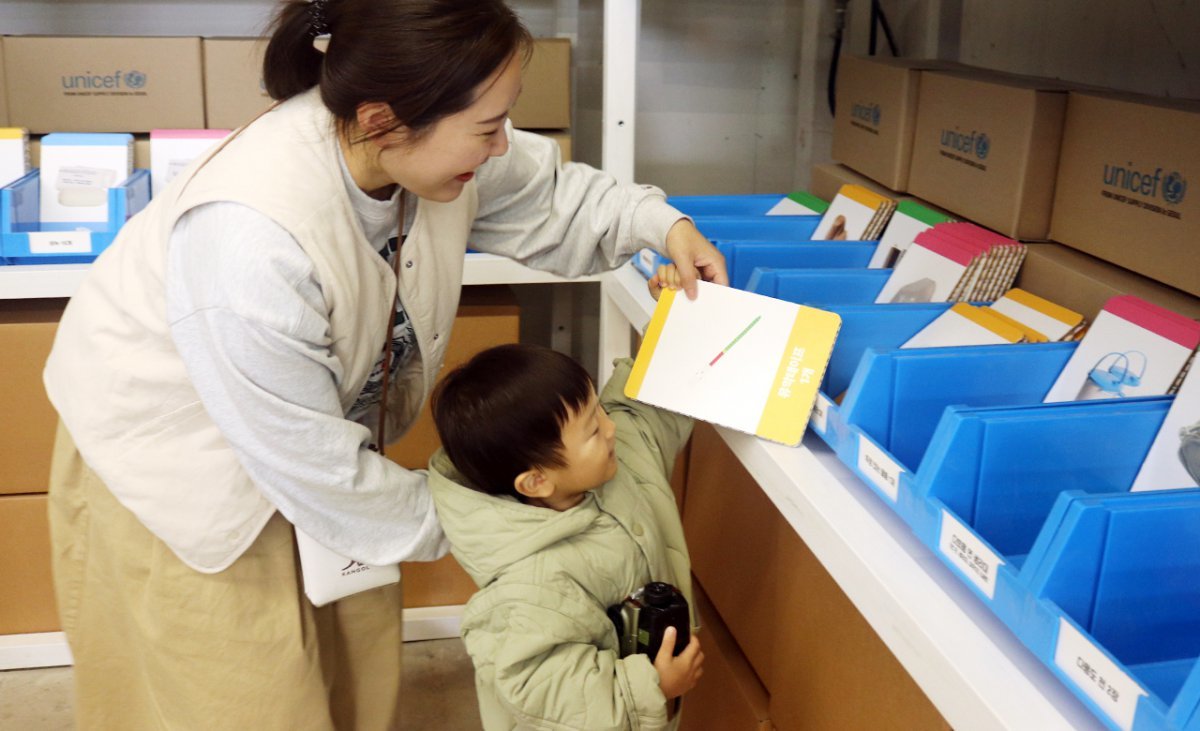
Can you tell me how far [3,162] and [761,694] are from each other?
57.0 inches

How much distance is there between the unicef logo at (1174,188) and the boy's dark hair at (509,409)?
583 millimetres

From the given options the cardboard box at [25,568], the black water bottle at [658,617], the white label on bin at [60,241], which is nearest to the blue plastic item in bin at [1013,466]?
A: the black water bottle at [658,617]

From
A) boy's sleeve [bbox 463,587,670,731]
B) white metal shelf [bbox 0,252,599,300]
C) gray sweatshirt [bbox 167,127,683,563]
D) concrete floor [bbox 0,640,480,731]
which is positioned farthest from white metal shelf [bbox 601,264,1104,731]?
concrete floor [bbox 0,640,480,731]

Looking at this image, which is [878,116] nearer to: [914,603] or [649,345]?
[649,345]

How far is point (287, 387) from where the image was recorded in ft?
3.27

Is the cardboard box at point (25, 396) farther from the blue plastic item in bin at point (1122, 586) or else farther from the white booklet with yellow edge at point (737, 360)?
the blue plastic item in bin at point (1122, 586)

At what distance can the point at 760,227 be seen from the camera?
4.89ft

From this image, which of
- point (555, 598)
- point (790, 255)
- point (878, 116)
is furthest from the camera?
point (878, 116)

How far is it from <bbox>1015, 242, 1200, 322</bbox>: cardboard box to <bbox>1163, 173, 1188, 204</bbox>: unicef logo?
3.4 inches

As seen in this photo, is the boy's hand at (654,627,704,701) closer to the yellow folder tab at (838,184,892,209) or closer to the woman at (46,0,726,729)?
the woman at (46,0,726,729)

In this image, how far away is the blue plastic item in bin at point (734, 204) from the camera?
1.62 metres

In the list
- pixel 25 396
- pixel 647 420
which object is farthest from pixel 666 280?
pixel 25 396

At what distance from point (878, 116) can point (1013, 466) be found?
0.93 m

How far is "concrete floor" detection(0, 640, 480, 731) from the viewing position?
76.2 inches
